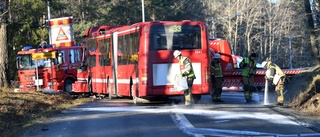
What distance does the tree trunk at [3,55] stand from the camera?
2522cm

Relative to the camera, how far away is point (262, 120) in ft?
41.1

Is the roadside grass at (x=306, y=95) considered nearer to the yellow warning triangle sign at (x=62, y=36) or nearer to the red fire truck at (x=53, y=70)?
the yellow warning triangle sign at (x=62, y=36)

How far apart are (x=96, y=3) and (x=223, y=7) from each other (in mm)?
25337

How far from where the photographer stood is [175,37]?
59.7ft

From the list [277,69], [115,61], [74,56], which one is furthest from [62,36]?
[277,69]

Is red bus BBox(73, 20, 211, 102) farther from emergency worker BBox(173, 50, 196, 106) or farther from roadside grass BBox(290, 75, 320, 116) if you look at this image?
roadside grass BBox(290, 75, 320, 116)

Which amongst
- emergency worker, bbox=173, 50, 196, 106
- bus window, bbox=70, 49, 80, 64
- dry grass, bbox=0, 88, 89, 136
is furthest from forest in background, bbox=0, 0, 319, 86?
dry grass, bbox=0, 88, 89, 136

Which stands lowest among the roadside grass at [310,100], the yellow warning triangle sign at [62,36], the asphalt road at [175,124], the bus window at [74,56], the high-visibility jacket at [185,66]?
the asphalt road at [175,124]

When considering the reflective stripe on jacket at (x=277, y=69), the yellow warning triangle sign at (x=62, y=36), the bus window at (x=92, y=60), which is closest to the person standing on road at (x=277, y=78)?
the reflective stripe on jacket at (x=277, y=69)

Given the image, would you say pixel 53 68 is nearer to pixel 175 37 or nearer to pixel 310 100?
pixel 175 37

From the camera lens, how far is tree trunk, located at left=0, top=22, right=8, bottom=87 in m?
25.2

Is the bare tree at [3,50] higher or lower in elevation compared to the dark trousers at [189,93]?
higher

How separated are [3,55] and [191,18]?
38680 millimetres

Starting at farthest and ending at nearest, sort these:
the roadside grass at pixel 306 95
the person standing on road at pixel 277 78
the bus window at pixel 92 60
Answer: the bus window at pixel 92 60 < the person standing on road at pixel 277 78 < the roadside grass at pixel 306 95
